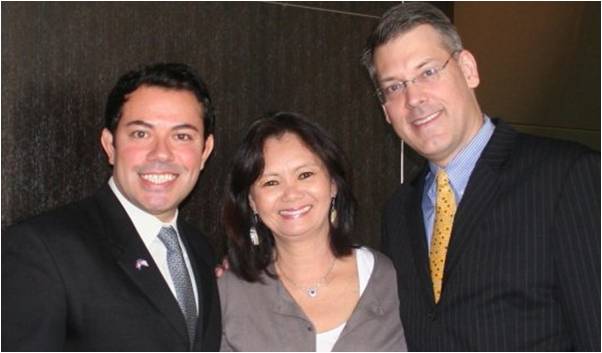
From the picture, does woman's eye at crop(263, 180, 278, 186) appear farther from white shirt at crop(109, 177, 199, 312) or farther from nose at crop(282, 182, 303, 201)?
white shirt at crop(109, 177, 199, 312)

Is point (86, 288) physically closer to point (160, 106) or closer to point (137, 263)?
point (137, 263)

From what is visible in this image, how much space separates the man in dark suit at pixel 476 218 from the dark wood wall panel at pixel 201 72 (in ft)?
2.64

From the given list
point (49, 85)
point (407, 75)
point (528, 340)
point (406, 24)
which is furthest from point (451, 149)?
point (49, 85)

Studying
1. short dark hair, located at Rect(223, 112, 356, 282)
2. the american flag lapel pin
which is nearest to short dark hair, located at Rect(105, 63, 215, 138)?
short dark hair, located at Rect(223, 112, 356, 282)

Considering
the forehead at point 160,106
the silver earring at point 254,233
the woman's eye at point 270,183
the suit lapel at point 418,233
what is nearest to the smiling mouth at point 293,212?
the woman's eye at point 270,183

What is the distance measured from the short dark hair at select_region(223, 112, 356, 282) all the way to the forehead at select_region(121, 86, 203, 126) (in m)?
0.35

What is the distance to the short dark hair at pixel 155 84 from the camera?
94.7 inches

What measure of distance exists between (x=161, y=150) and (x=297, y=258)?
718 millimetres

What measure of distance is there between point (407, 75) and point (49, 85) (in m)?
1.30

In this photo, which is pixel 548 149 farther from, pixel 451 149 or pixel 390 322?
pixel 390 322

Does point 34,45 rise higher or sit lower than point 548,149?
higher

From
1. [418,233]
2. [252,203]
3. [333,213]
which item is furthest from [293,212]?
[418,233]

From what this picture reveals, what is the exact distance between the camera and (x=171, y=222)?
2424 millimetres

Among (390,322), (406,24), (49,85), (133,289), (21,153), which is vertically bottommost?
(390,322)
